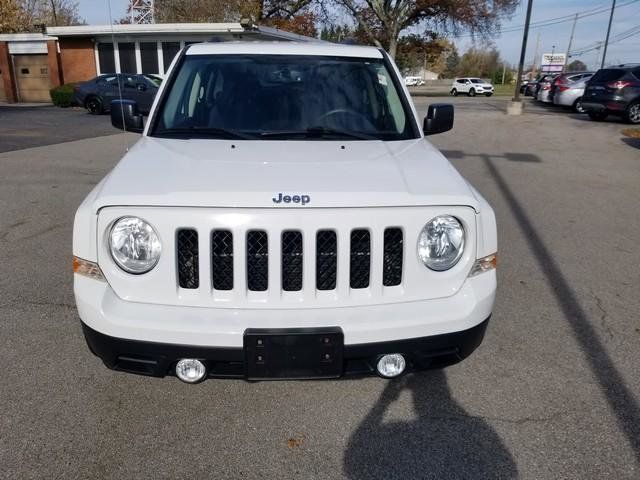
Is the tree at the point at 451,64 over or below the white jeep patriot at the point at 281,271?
below

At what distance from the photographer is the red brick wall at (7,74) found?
27.8 meters

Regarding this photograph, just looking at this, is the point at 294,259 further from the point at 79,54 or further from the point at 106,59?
the point at 79,54

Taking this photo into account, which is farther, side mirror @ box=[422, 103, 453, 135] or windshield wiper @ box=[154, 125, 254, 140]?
side mirror @ box=[422, 103, 453, 135]

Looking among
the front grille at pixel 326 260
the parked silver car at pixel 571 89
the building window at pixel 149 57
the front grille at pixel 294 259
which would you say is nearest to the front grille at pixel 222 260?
the front grille at pixel 294 259

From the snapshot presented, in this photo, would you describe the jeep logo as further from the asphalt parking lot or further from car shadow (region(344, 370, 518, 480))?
car shadow (region(344, 370, 518, 480))

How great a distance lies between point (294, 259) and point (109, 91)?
20.4m

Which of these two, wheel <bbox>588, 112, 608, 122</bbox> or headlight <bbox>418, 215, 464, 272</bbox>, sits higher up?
headlight <bbox>418, 215, 464, 272</bbox>

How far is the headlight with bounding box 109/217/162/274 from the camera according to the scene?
2354mm

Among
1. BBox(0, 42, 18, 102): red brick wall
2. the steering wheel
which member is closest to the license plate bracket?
the steering wheel

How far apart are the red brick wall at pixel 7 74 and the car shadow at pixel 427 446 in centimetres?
3126

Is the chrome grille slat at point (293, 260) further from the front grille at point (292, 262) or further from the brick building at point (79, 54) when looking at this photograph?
the brick building at point (79, 54)

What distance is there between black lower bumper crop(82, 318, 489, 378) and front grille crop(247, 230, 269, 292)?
0.95 feet

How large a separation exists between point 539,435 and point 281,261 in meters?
1.56

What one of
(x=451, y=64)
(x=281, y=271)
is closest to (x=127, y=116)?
(x=281, y=271)
